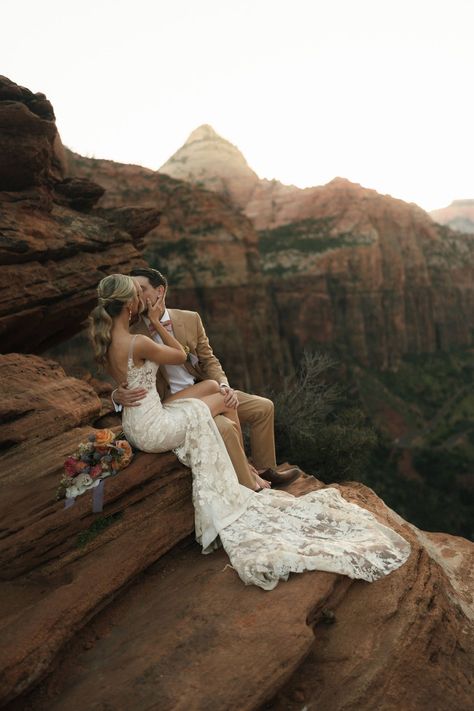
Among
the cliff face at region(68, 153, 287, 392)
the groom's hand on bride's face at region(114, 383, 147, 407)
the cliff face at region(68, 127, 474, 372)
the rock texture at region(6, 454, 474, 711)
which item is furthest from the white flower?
the cliff face at region(68, 127, 474, 372)

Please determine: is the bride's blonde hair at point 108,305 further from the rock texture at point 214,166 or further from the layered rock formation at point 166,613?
the rock texture at point 214,166

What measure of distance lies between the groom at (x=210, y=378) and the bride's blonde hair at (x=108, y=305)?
0.51 m

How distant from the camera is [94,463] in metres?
4.99

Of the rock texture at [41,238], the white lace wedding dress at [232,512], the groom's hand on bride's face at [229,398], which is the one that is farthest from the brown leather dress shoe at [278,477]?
the rock texture at [41,238]

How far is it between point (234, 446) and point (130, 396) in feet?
3.77

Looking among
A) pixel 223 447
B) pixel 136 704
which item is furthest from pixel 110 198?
pixel 136 704

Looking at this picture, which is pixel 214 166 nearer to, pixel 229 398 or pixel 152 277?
pixel 152 277

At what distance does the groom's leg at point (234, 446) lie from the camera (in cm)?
518

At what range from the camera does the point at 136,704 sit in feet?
11.1

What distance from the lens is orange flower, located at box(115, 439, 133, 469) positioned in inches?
195

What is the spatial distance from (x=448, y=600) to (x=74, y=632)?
326 centimetres

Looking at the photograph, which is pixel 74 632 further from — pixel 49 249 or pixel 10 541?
pixel 49 249

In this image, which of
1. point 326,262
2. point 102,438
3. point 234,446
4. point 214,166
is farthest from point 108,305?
point 214,166

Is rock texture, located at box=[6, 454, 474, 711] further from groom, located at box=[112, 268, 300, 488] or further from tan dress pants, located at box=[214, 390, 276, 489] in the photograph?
groom, located at box=[112, 268, 300, 488]
